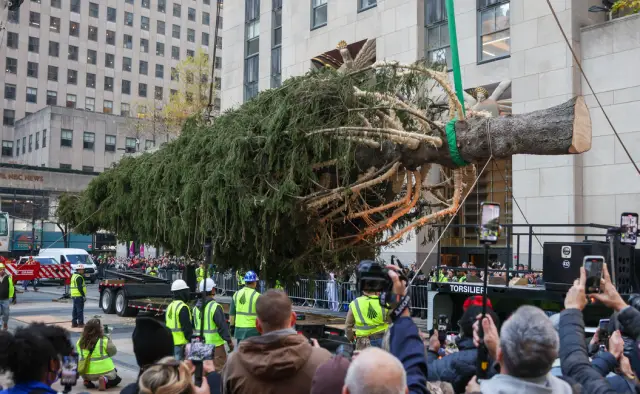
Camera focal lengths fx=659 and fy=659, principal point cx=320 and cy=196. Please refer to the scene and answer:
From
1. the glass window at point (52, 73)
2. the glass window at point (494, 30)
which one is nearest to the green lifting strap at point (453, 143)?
the glass window at point (494, 30)

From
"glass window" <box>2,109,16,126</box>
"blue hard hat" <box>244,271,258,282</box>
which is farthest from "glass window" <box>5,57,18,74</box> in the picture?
"blue hard hat" <box>244,271,258,282</box>

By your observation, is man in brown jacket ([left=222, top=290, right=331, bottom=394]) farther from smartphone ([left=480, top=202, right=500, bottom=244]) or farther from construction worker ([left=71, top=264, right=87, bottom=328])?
construction worker ([left=71, top=264, right=87, bottom=328])

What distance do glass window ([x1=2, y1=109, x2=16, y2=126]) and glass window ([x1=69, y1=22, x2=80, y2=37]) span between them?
11.7 meters

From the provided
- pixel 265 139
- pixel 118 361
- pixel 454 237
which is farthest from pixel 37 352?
pixel 454 237

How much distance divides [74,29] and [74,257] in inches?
1985

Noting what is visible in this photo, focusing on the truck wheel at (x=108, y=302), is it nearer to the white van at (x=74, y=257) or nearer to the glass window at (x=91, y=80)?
the white van at (x=74, y=257)

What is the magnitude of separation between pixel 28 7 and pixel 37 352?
81107 millimetres

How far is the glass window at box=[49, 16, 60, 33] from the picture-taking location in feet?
253

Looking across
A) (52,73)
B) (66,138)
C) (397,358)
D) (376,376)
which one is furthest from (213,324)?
(52,73)

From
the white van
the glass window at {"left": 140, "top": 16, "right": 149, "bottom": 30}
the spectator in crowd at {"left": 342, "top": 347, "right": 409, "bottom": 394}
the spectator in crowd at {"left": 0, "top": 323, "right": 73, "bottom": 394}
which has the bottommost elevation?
the white van

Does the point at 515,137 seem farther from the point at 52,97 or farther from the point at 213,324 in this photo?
the point at 52,97

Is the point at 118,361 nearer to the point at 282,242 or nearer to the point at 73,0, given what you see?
the point at 282,242

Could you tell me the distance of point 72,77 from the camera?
260 ft

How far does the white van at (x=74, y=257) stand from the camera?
36.3 metres
